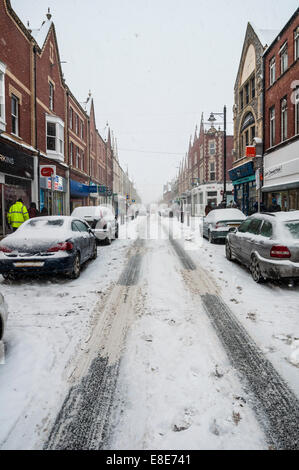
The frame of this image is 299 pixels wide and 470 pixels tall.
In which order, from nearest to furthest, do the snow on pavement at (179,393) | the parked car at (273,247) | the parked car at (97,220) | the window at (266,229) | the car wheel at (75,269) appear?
1. the snow on pavement at (179,393)
2. the parked car at (273,247)
3. the window at (266,229)
4. the car wheel at (75,269)
5. the parked car at (97,220)

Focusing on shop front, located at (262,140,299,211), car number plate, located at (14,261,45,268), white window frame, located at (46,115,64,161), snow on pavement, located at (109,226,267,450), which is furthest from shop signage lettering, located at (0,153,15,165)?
shop front, located at (262,140,299,211)

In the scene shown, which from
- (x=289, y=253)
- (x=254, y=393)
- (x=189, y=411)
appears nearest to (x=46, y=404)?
(x=189, y=411)

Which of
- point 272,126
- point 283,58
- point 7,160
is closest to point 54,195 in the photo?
point 7,160

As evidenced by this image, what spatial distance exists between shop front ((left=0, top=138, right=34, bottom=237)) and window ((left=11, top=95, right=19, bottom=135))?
1.26 m

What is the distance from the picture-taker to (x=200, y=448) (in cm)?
217

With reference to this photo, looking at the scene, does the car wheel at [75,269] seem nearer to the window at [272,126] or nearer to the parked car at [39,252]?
the parked car at [39,252]

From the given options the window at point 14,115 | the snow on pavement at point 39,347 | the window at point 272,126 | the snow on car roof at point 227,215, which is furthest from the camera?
the window at point 272,126

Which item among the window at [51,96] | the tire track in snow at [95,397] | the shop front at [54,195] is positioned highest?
the window at [51,96]

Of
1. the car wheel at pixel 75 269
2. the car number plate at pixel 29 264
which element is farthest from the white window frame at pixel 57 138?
the car number plate at pixel 29 264

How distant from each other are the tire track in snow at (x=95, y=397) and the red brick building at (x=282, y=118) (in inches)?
543

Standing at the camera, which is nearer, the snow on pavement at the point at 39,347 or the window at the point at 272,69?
the snow on pavement at the point at 39,347

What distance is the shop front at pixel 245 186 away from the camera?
73.9 ft

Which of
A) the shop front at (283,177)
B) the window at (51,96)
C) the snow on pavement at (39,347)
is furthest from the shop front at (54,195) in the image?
the shop front at (283,177)

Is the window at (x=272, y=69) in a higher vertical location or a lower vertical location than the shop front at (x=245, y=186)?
higher
